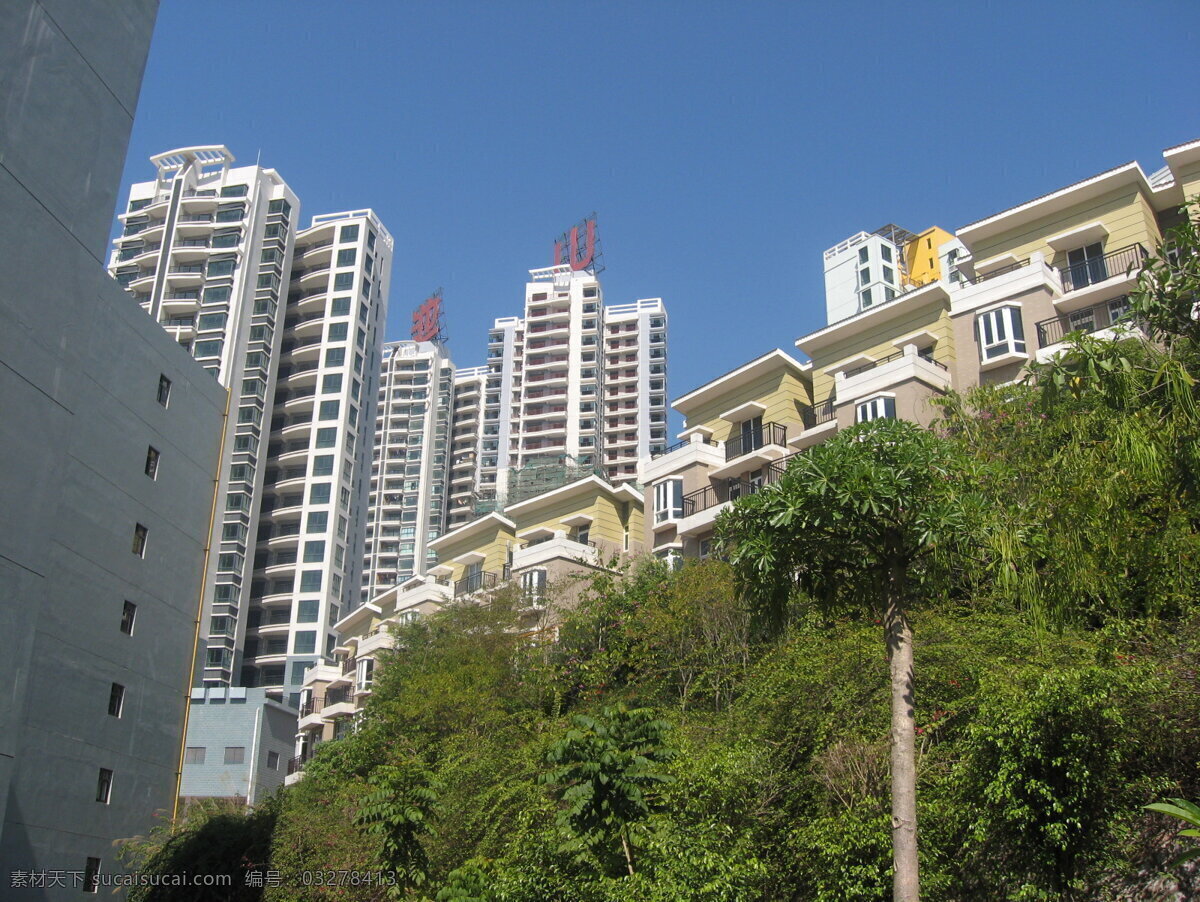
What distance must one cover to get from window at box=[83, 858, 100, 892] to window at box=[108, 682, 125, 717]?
383 centimetres

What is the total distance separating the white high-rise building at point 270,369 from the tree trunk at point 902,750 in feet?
233

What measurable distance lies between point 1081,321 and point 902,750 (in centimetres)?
2818

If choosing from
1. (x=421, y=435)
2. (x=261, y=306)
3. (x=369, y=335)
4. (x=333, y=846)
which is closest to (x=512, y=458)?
(x=421, y=435)

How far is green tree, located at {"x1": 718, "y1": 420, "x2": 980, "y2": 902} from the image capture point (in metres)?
12.5

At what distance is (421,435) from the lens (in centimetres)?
13538

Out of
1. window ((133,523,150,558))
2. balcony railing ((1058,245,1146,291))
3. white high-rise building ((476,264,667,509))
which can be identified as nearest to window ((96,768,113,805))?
window ((133,523,150,558))

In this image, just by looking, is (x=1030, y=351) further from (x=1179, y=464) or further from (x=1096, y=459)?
(x=1179, y=464)

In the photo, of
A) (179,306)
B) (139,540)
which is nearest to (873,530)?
(139,540)

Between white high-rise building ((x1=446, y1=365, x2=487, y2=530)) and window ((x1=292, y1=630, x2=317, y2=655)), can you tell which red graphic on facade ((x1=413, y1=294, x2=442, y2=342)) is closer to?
white high-rise building ((x1=446, y1=365, x2=487, y2=530))

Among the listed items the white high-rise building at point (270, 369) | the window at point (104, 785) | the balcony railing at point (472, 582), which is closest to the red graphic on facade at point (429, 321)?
the white high-rise building at point (270, 369)

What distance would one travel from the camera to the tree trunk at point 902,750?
11375 mm

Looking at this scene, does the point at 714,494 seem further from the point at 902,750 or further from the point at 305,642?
the point at 305,642

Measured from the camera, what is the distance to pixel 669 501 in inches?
1719

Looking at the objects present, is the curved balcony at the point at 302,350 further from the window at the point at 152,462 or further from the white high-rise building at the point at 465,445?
the window at the point at 152,462
